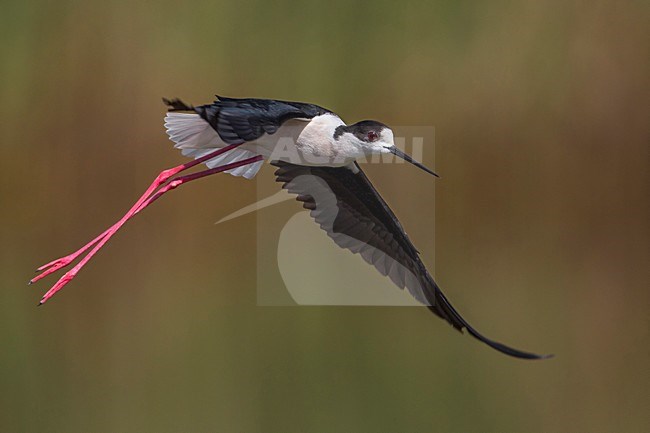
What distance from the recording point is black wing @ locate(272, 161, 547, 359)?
4.62 m

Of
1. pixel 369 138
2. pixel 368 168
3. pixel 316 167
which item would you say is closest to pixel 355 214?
pixel 316 167

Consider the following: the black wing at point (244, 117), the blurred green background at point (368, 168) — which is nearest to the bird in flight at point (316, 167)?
the black wing at point (244, 117)

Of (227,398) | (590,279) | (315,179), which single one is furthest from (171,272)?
(315,179)

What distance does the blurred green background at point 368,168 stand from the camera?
729 cm

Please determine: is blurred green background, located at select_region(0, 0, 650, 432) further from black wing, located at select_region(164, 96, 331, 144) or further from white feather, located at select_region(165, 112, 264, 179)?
black wing, located at select_region(164, 96, 331, 144)

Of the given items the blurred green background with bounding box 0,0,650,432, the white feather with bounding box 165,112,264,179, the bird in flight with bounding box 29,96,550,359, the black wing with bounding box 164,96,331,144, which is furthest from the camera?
Answer: the blurred green background with bounding box 0,0,650,432

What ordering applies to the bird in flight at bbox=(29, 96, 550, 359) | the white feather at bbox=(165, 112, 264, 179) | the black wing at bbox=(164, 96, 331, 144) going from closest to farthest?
the black wing at bbox=(164, 96, 331, 144)
the bird in flight at bbox=(29, 96, 550, 359)
the white feather at bbox=(165, 112, 264, 179)

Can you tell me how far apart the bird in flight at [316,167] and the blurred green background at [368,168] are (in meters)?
2.23

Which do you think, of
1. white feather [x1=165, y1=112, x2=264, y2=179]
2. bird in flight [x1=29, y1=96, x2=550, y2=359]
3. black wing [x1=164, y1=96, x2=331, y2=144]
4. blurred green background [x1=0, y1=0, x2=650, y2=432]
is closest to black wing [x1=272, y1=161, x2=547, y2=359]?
bird in flight [x1=29, y1=96, x2=550, y2=359]

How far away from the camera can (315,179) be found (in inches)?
186

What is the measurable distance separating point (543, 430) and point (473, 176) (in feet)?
10.7

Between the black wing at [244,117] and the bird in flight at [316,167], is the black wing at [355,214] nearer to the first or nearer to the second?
the bird in flight at [316,167]

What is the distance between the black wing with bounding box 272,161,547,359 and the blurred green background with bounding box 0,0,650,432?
7.24ft

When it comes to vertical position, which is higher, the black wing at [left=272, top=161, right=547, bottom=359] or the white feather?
the white feather
